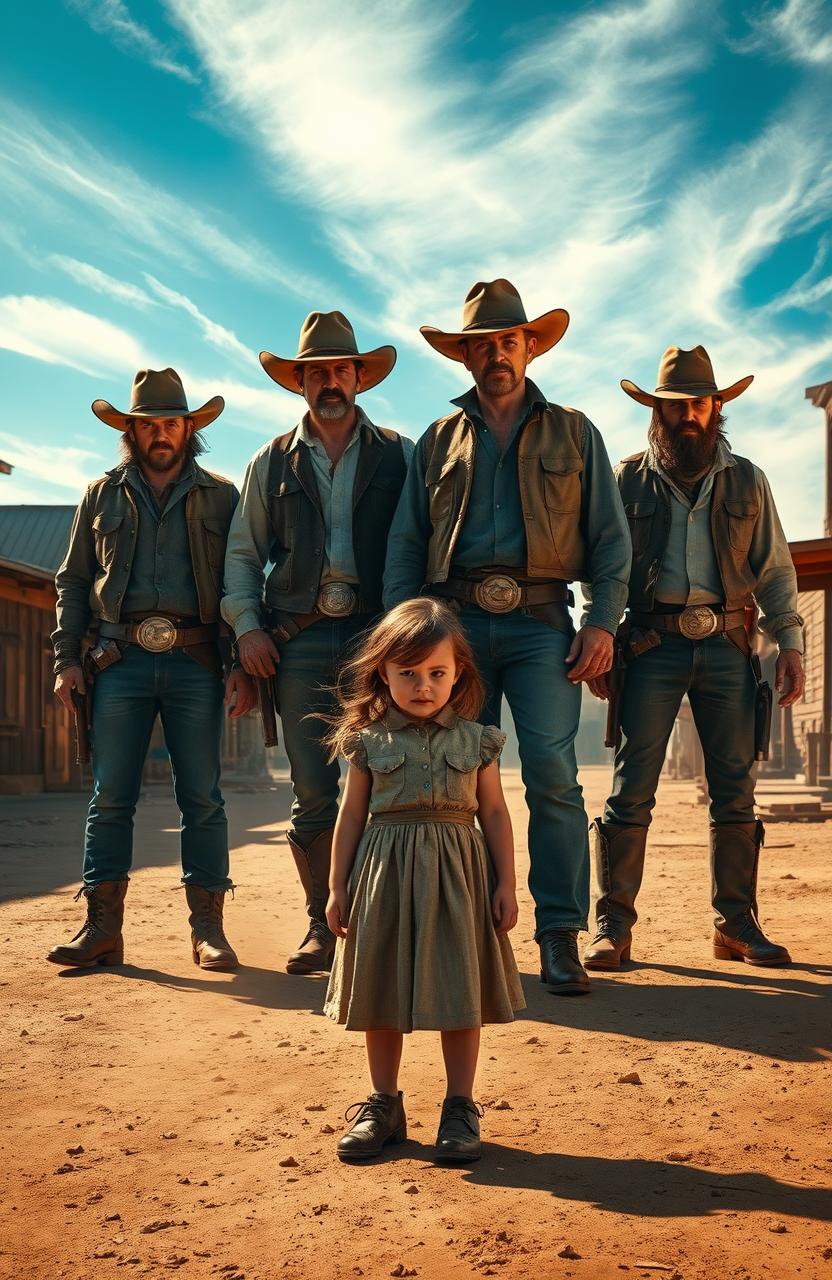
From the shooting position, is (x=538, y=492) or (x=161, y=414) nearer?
(x=538, y=492)

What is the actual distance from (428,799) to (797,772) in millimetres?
25584

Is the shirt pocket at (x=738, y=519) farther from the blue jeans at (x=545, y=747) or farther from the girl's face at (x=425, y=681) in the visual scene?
the girl's face at (x=425, y=681)

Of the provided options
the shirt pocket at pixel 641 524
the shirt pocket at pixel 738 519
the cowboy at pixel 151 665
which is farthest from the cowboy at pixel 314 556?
the shirt pocket at pixel 738 519

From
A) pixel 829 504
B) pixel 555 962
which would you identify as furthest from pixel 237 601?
pixel 829 504

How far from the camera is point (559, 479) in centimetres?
468

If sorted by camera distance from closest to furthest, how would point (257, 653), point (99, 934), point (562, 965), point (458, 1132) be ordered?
1. point (458, 1132)
2. point (562, 965)
3. point (257, 653)
4. point (99, 934)

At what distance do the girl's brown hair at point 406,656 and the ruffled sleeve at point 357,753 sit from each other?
3cm

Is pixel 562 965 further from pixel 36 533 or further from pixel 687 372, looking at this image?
pixel 36 533

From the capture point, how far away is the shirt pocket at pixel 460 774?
124 inches

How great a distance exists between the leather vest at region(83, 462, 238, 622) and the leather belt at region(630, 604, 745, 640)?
5.75 ft

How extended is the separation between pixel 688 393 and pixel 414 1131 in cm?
316

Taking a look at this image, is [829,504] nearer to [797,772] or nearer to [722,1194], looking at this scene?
[797,772]

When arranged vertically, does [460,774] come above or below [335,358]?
below

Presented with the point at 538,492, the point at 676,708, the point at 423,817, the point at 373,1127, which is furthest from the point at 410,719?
the point at 676,708
